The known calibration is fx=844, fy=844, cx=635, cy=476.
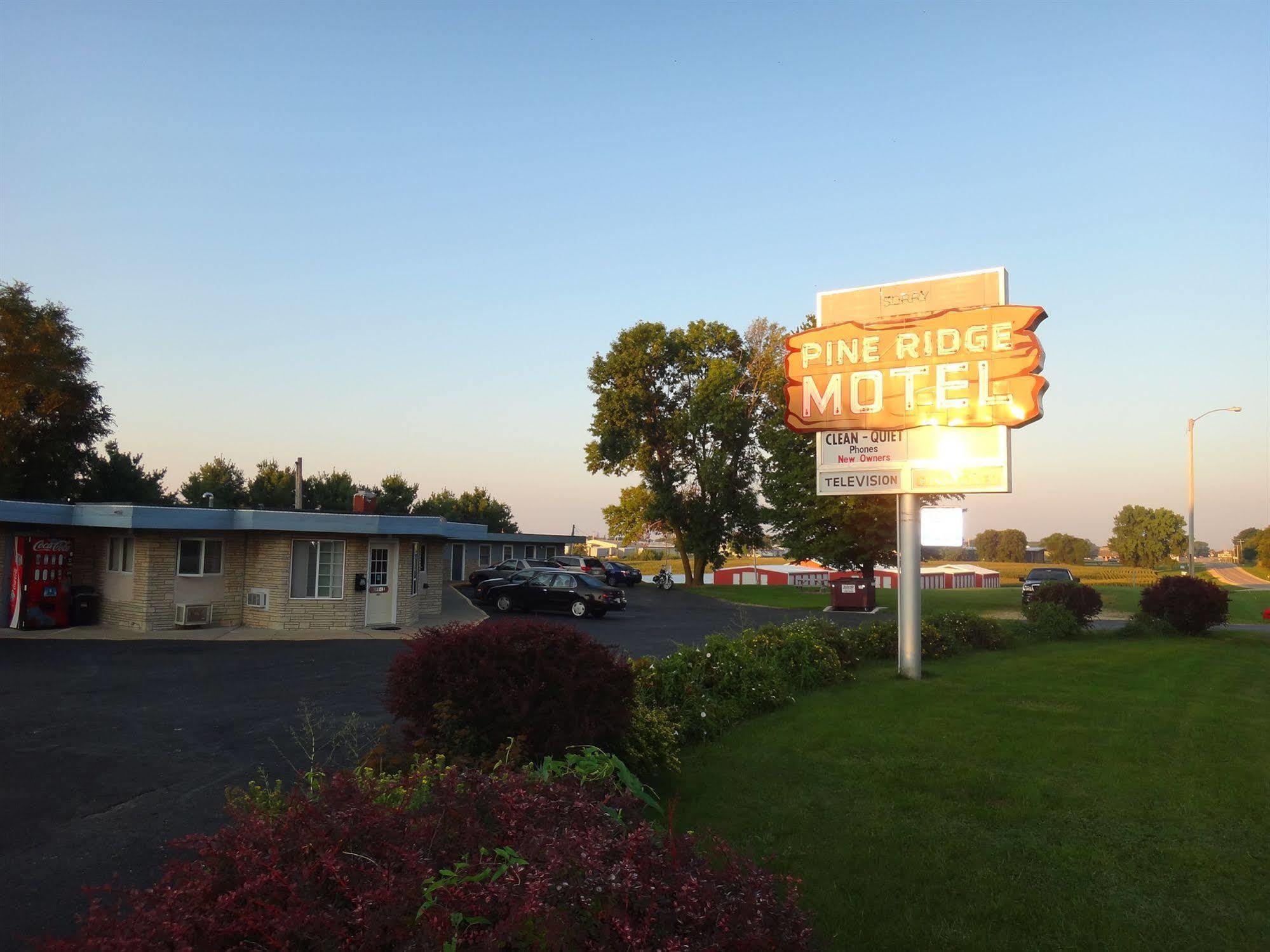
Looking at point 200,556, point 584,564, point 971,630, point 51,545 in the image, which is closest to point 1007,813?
point 971,630

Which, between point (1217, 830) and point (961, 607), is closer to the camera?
point (1217, 830)

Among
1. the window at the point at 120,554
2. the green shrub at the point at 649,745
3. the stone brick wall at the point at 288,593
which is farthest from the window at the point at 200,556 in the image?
the green shrub at the point at 649,745

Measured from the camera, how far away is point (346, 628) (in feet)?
72.0

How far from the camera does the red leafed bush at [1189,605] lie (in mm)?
21547

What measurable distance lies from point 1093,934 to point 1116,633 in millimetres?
19772

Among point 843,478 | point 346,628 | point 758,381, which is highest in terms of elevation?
point 758,381

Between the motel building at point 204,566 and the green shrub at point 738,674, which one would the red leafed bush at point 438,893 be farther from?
the motel building at point 204,566

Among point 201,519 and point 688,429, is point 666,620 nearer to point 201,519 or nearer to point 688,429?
point 201,519

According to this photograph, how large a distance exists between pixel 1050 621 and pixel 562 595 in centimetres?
1493

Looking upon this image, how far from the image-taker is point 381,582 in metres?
23.0

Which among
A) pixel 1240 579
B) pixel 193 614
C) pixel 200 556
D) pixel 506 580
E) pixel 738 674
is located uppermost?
pixel 200 556

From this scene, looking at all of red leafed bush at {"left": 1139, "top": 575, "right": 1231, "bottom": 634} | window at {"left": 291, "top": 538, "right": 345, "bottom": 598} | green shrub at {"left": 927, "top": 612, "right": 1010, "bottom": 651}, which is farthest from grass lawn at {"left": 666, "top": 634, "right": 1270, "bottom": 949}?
window at {"left": 291, "top": 538, "right": 345, "bottom": 598}

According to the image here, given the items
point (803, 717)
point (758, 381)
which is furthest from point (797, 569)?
point (803, 717)

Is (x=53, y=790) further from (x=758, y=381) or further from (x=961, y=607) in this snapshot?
(x=758, y=381)
